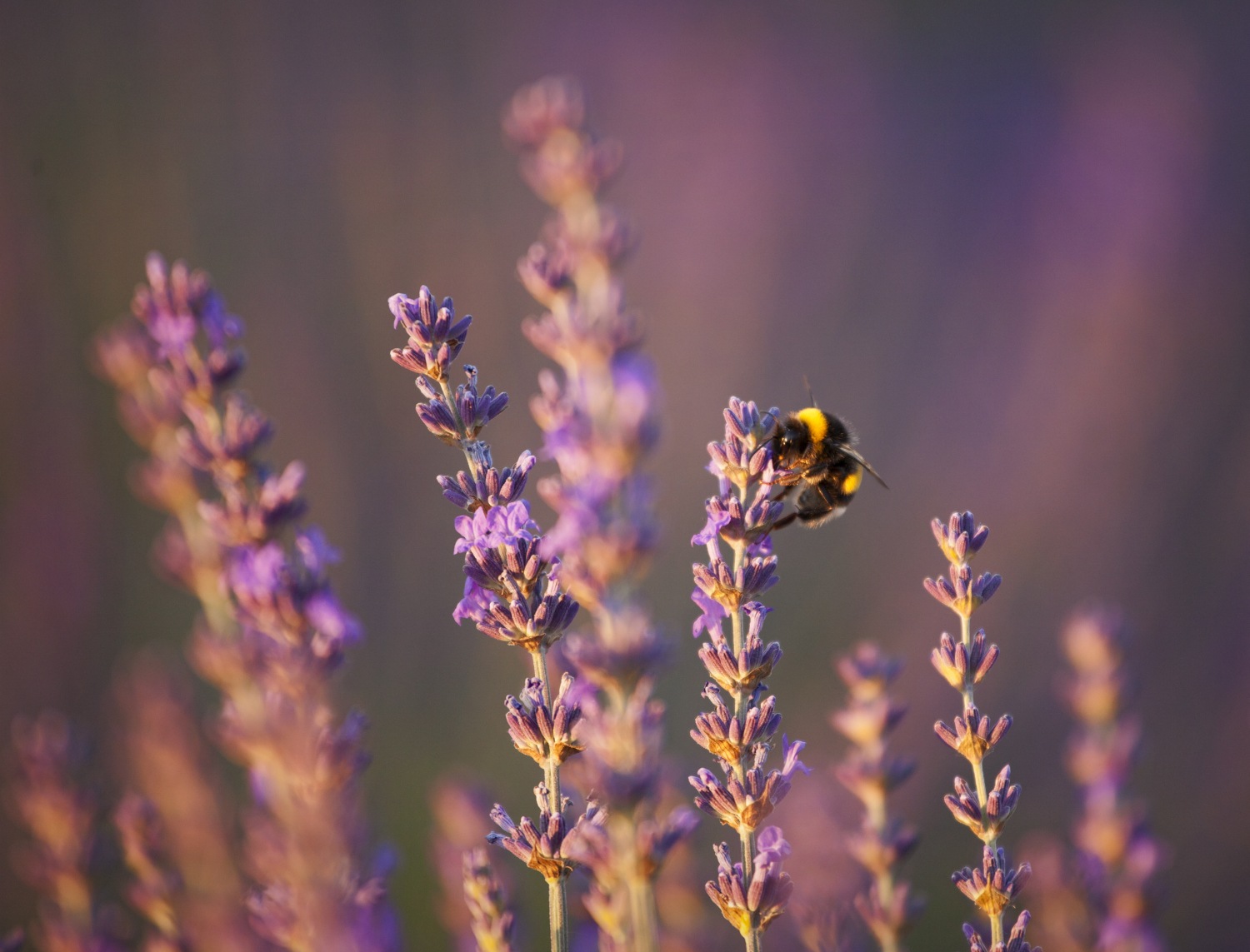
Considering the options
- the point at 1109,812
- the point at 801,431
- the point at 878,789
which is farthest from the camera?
the point at 801,431

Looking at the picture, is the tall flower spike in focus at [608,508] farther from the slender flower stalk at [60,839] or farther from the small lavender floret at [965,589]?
the slender flower stalk at [60,839]

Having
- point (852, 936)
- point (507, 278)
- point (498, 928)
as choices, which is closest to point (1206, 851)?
point (852, 936)

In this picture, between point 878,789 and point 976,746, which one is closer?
point 976,746

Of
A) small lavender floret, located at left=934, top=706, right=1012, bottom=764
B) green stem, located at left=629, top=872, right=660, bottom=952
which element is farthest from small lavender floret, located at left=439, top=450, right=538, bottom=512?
small lavender floret, located at left=934, top=706, right=1012, bottom=764

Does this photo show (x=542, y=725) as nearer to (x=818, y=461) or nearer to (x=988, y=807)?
(x=988, y=807)

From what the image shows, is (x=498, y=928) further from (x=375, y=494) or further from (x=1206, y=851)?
(x=375, y=494)

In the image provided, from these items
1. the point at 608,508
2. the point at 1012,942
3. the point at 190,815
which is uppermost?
the point at 608,508

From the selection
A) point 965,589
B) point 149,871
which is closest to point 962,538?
point 965,589

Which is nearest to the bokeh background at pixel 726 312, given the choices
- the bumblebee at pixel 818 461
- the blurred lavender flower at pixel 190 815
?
the bumblebee at pixel 818 461
